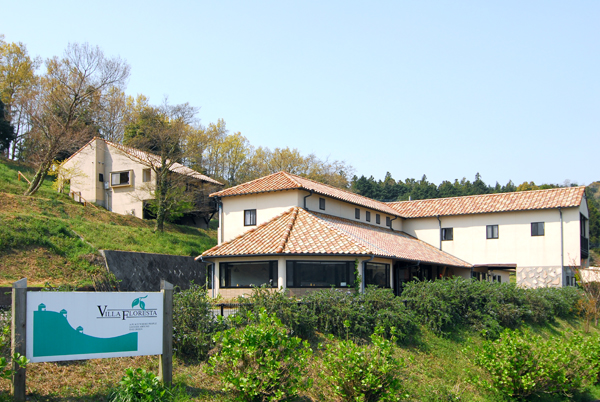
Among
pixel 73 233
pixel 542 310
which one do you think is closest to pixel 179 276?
pixel 73 233

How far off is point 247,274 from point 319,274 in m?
3.01

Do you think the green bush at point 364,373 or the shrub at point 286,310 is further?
the shrub at point 286,310

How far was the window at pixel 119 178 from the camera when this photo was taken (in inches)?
1495

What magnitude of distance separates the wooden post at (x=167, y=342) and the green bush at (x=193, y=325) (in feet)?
4.86

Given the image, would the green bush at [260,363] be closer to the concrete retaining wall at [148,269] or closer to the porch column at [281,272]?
the porch column at [281,272]

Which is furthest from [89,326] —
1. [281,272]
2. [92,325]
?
[281,272]

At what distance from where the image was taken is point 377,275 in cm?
2141

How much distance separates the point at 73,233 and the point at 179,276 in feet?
22.4

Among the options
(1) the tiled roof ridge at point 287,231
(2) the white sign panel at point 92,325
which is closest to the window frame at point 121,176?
(1) the tiled roof ridge at point 287,231

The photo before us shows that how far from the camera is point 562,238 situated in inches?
1146

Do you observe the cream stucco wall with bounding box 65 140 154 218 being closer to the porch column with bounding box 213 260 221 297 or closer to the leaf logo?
the porch column with bounding box 213 260 221 297

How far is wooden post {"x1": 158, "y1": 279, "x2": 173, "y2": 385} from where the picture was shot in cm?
873

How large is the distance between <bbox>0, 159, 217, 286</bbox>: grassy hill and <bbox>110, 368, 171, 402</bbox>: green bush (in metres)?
7.16

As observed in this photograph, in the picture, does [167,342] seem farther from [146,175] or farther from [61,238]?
[146,175]
